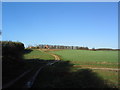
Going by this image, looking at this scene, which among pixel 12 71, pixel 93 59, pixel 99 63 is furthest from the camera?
pixel 93 59

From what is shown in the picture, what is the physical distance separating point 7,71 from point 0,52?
15.3ft

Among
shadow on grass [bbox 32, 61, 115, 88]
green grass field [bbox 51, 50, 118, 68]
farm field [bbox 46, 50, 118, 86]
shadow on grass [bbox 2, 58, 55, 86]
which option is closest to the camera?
shadow on grass [bbox 32, 61, 115, 88]

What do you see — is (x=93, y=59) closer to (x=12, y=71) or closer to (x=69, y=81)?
(x=12, y=71)

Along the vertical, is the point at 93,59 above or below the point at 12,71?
below

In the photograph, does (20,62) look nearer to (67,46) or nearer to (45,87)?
(45,87)

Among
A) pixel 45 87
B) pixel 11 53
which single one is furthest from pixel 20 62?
pixel 45 87

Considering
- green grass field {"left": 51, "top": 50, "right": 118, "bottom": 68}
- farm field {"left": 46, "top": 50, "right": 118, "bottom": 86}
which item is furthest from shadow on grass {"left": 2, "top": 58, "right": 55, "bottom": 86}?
green grass field {"left": 51, "top": 50, "right": 118, "bottom": 68}

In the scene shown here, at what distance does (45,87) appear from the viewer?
14.0 metres

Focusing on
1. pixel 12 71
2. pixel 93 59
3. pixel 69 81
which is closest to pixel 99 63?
pixel 93 59

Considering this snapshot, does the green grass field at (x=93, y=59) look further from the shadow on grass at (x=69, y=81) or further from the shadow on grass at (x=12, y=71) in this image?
the shadow on grass at (x=69, y=81)

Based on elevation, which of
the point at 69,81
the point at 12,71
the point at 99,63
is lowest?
the point at 99,63

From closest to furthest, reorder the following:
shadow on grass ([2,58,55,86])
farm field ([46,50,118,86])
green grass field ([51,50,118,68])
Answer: shadow on grass ([2,58,55,86]) < farm field ([46,50,118,86]) < green grass field ([51,50,118,68])

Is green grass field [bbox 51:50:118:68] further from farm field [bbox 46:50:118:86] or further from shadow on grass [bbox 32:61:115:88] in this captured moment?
shadow on grass [bbox 32:61:115:88]

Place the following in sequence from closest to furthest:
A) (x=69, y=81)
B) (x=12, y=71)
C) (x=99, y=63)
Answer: (x=69, y=81), (x=12, y=71), (x=99, y=63)
